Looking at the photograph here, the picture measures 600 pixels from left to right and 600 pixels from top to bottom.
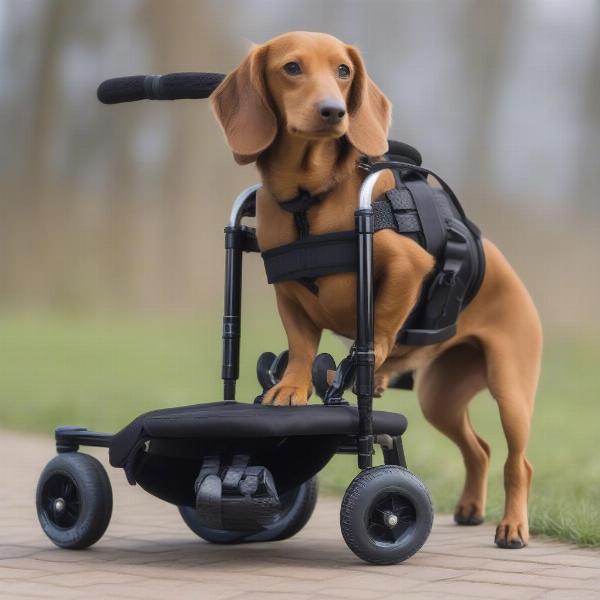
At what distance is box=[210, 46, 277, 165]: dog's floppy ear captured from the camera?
3451 millimetres

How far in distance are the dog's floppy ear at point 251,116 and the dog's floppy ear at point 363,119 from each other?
0.25 meters

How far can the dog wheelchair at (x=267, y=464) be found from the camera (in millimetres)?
3189

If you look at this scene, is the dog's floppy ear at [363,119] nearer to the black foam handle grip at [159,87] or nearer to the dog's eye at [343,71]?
the dog's eye at [343,71]

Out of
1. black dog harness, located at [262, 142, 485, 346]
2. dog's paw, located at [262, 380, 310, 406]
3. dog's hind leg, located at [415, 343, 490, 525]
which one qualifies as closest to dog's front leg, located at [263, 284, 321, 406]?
dog's paw, located at [262, 380, 310, 406]

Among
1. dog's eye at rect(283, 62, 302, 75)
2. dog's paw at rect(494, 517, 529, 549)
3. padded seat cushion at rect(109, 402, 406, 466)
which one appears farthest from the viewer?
dog's paw at rect(494, 517, 529, 549)

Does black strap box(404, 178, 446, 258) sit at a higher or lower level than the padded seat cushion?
higher

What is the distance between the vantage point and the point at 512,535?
3.82 meters

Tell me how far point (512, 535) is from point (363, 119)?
1.46 metres

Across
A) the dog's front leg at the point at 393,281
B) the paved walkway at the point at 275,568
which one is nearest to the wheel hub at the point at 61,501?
the paved walkway at the point at 275,568

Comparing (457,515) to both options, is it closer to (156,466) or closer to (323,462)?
(323,462)

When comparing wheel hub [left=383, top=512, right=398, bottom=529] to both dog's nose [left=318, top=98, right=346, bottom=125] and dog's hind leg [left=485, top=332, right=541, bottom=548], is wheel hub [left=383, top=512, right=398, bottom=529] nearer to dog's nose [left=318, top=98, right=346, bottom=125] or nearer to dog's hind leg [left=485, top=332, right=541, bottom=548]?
dog's hind leg [left=485, top=332, right=541, bottom=548]

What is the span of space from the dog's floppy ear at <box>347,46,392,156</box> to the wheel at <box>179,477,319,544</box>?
1132 mm

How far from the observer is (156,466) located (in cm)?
352

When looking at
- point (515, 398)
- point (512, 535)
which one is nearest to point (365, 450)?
point (512, 535)
